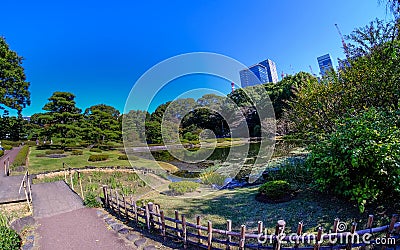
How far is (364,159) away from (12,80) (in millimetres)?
25395

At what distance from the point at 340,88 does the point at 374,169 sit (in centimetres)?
354

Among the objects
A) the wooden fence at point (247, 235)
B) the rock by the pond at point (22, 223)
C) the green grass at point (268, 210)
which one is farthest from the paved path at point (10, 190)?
the green grass at point (268, 210)

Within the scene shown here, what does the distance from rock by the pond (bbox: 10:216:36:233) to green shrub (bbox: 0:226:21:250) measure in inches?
38.7

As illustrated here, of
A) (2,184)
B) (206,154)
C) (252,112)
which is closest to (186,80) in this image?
(2,184)

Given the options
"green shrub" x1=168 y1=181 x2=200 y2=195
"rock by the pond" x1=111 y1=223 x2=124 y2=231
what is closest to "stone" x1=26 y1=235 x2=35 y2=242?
"rock by the pond" x1=111 y1=223 x2=124 y2=231

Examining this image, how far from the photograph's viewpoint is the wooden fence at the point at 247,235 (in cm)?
303

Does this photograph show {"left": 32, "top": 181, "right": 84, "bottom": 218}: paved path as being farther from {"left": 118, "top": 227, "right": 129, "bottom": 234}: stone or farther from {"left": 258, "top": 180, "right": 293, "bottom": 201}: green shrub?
{"left": 258, "top": 180, "right": 293, "bottom": 201}: green shrub

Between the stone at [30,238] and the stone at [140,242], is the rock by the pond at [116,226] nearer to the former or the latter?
the stone at [140,242]

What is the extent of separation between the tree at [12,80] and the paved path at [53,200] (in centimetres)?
1556

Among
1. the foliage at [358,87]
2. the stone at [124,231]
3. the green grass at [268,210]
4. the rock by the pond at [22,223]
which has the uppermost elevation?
the foliage at [358,87]

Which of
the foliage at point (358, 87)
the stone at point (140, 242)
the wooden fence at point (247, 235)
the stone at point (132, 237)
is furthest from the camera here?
the foliage at point (358, 87)

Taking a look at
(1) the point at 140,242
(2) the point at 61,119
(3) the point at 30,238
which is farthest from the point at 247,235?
(2) the point at 61,119

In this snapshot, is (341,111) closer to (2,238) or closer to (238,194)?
(238,194)

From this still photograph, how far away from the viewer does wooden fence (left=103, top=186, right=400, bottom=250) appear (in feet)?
9.95
